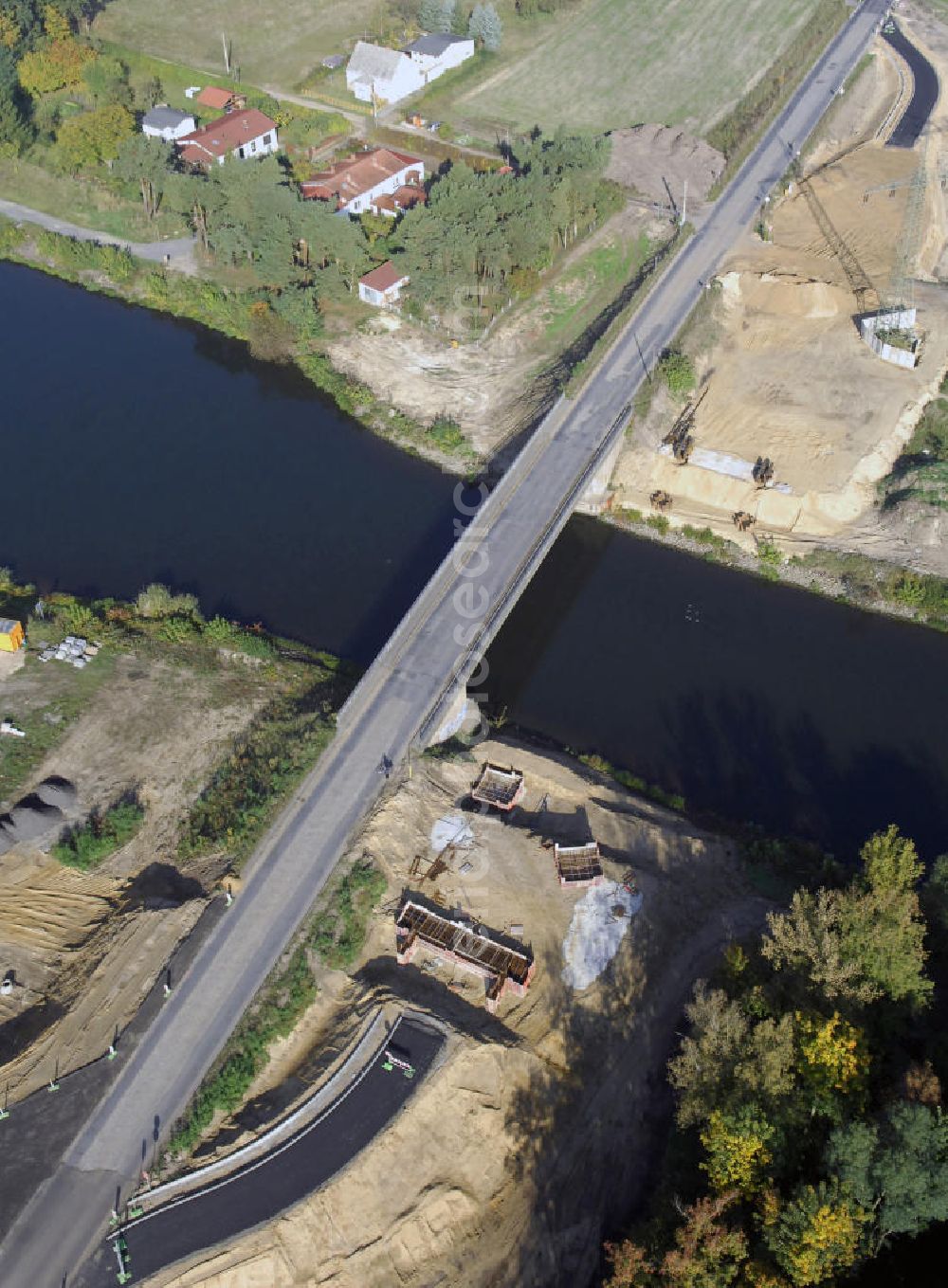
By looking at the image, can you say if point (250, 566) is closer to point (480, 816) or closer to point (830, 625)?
point (480, 816)

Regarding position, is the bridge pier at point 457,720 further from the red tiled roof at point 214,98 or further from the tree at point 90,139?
the red tiled roof at point 214,98

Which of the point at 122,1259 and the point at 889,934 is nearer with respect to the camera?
the point at 122,1259

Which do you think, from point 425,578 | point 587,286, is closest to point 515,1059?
point 425,578

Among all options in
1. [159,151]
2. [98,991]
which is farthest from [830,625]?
[159,151]

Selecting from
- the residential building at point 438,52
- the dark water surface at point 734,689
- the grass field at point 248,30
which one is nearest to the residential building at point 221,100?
the grass field at point 248,30

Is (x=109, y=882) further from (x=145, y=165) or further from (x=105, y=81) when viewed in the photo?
(x=105, y=81)

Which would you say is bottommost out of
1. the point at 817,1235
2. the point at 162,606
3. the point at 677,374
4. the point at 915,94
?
the point at 162,606

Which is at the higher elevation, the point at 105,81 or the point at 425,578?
the point at 105,81
